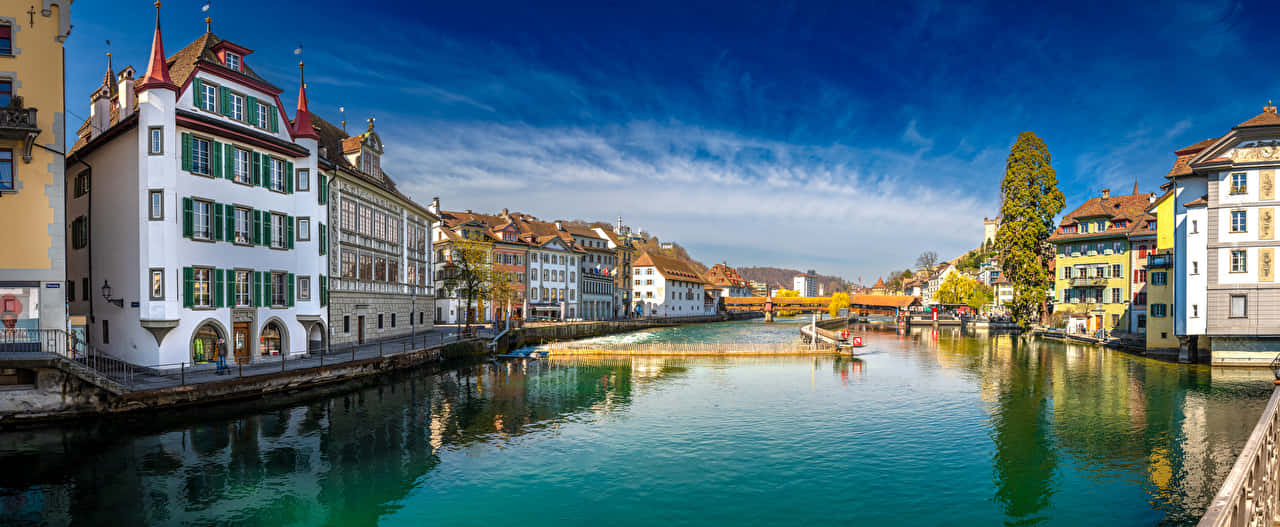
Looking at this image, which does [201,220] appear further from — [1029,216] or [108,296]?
[1029,216]

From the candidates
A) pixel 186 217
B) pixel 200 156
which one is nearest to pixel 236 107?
pixel 200 156

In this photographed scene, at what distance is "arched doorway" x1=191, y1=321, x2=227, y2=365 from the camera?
1038 inches

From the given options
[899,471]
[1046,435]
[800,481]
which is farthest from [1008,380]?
[800,481]

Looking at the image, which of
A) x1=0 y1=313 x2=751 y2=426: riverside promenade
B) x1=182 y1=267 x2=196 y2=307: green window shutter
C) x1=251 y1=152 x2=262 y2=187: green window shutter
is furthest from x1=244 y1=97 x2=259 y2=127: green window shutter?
x1=0 y1=313 x2=751 y2=426: riverside promenade

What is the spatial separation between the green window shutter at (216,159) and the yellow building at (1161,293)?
53.4 metres

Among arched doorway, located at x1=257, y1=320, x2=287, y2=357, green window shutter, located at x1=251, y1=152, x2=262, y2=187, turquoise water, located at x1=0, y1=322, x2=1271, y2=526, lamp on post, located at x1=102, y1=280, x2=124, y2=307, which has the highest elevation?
green window shutter, located at x1=251, y1=152, x2=262, y2=187

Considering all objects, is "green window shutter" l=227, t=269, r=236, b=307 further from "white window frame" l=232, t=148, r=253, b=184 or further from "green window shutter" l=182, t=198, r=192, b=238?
"white window frame" l=232, t=148, r=253, b=184

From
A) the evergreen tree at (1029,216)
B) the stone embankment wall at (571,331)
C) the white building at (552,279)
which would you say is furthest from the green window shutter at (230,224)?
the evergreen tree at (1029,216)

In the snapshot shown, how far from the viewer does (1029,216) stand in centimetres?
6062

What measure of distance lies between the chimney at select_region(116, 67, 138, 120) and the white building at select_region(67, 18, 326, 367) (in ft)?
0.18

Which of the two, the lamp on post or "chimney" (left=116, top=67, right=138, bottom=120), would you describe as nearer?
"chimney" (left=116, top=67, right=138, bottom=120)

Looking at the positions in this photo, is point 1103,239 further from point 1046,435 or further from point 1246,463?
point 1246,463

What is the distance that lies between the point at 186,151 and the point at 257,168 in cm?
321

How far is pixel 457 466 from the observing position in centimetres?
1744
